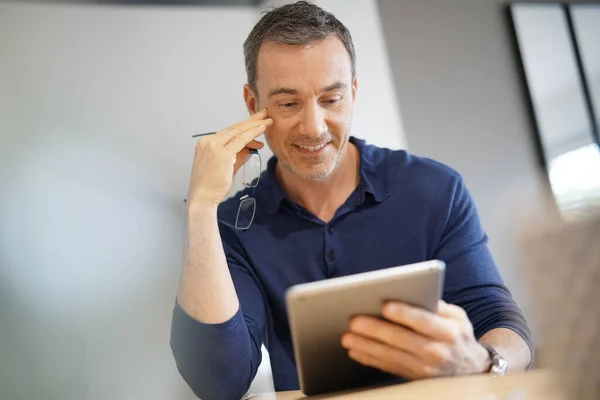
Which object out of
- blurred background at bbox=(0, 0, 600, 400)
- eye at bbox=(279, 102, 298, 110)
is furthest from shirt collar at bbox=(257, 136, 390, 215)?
blurred background at bbox=(0, 0, 600, 400)

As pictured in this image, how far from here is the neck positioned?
1528 millimetres

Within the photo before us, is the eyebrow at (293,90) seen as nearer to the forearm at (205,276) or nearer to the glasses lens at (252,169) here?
the glasses lens at (252,169)

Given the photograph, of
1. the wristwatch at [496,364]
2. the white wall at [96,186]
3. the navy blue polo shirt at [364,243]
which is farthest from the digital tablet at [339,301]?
the white wall at [96,186]

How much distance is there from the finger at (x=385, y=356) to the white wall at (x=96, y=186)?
1013 mm

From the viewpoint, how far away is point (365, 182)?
1.47 metres

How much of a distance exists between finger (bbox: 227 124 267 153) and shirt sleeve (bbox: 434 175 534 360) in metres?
0.52

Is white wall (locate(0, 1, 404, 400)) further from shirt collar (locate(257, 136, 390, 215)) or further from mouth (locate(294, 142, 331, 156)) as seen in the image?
mouth (locate(294, 142, 331, 156))

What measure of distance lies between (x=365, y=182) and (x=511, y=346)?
0.54m

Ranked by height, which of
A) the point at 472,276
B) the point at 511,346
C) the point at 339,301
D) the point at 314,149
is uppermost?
the point at 314,149

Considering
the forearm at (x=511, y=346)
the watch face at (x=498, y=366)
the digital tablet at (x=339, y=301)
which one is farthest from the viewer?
the forearm at (x=511, y=346)

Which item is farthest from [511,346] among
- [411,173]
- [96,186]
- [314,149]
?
[96,186]

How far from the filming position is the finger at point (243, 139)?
135cm

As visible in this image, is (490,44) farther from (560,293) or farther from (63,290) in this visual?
(560,293)

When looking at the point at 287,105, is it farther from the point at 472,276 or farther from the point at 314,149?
the point at 472,276
